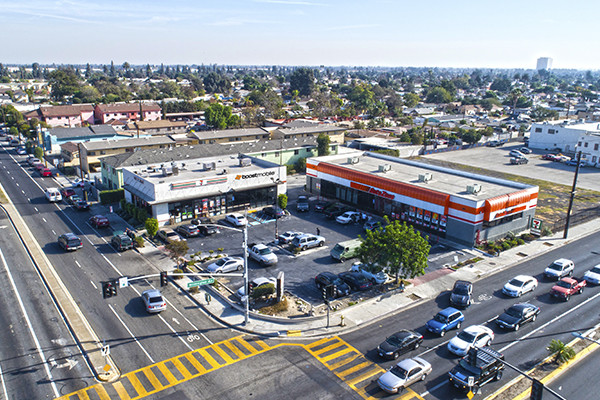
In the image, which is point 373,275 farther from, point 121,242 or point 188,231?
point 121,242

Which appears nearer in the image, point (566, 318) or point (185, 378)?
point (185, 378)

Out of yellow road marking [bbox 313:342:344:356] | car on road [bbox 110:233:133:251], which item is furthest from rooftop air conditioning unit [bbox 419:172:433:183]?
car on road [bbox 110:233:133:251]

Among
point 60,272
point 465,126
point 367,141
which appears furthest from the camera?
point 465,126

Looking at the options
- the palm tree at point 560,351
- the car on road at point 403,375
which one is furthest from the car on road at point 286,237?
the palm tree at point 560,351

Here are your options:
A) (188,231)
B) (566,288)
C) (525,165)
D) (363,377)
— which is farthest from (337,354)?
(525,165)

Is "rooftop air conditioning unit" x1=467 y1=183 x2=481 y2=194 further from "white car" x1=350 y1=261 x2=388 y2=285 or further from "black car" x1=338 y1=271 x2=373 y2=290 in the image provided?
"black car" x1=338 y1=271 x2=373 y2=290

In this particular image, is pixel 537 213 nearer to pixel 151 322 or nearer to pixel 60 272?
pixel 151 322

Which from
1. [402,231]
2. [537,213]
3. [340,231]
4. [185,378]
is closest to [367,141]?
[537,213]
